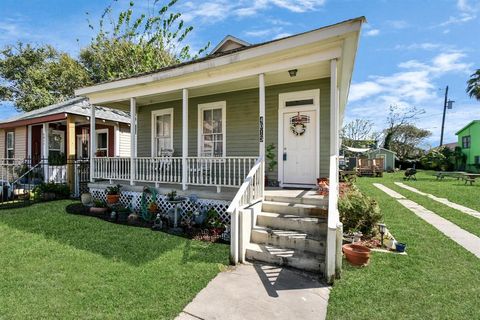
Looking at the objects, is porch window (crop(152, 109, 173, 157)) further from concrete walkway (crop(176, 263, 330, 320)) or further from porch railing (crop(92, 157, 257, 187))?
concrete walkway (crop(176, 263, 330, 320))

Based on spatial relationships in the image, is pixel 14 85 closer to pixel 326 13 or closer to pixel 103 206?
pixel 103 206

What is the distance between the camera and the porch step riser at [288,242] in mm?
4285

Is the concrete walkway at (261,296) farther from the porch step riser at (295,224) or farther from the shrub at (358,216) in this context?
the shrub at (358,216)

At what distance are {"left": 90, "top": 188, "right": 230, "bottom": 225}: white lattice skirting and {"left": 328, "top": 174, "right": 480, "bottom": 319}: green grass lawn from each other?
3.07 metres

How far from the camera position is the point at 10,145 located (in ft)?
46.9

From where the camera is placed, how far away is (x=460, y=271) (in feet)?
13.4

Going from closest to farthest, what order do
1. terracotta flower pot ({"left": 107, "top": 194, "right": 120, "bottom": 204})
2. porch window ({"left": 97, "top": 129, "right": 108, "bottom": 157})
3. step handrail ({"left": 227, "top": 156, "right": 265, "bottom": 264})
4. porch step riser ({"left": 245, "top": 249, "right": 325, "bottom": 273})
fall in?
porch step riser ({"left": 245, "top": 249, "right": 325, "bottom": 273})
step handrail ({"left": 227, "top": 156, "right": 265, "bottom": 264})
terracotta flower pot ({"left": 107, "top": 194, "right": 120, "bottom": 204})
porch window ({"left": 97, "top": 129, "right": 108, "bottom": 157})

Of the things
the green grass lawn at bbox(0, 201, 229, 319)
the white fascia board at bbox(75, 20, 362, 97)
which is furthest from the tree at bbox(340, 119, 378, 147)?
the green grass lawn at bbox(0, 201, 229, 319)

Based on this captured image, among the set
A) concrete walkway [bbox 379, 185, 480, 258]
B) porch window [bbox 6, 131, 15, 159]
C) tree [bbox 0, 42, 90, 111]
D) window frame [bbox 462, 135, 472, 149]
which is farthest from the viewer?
window frame [bbox 462, 135, 472, 149]

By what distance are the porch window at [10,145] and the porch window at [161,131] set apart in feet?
31.8

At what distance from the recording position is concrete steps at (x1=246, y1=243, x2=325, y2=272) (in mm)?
4004

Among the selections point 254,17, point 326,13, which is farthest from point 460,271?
point 254,17

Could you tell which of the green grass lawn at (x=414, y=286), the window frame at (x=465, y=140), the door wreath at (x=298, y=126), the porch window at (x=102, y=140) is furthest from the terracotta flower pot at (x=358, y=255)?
the window frame at (x=465, y=140)

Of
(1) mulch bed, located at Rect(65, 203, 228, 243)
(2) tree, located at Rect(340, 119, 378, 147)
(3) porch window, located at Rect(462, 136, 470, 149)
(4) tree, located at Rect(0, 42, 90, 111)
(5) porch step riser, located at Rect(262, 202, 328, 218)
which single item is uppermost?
(4) tree, located at Rect(0, 42, 90, 111)
